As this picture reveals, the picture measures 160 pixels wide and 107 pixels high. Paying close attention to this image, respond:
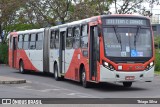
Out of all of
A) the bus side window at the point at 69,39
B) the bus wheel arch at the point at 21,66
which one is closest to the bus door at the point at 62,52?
the bus side window at the point at 69,39

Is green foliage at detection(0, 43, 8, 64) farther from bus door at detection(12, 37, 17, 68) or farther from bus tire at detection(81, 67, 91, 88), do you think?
bus tire at detection(81, 67, 91, 88)

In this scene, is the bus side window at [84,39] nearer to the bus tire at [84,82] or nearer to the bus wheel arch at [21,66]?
the bus tire at [84,82]

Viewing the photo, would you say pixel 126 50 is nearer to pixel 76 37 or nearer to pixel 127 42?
pixel 127 42

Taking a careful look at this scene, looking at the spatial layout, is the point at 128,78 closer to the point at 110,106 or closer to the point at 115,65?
the point at 115,65

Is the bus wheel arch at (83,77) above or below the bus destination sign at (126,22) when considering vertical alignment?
below

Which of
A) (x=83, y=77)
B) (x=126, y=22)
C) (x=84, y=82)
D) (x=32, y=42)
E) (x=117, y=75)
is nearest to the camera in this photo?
(x=117, y=75)

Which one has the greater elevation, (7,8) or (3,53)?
(7,8)

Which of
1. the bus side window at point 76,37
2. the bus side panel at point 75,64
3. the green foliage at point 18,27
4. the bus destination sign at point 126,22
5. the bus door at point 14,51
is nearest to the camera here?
the bus destination sign at point 126,22

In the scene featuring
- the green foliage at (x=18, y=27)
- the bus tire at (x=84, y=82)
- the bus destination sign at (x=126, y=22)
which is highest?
the green foliage at (x=18, y=27)

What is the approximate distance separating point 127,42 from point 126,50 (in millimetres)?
348

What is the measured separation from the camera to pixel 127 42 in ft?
59.5

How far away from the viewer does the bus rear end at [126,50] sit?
17812 millimetres

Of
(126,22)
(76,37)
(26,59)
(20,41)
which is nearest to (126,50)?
(126,22)

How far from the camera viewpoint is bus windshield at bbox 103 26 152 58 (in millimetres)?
17953
